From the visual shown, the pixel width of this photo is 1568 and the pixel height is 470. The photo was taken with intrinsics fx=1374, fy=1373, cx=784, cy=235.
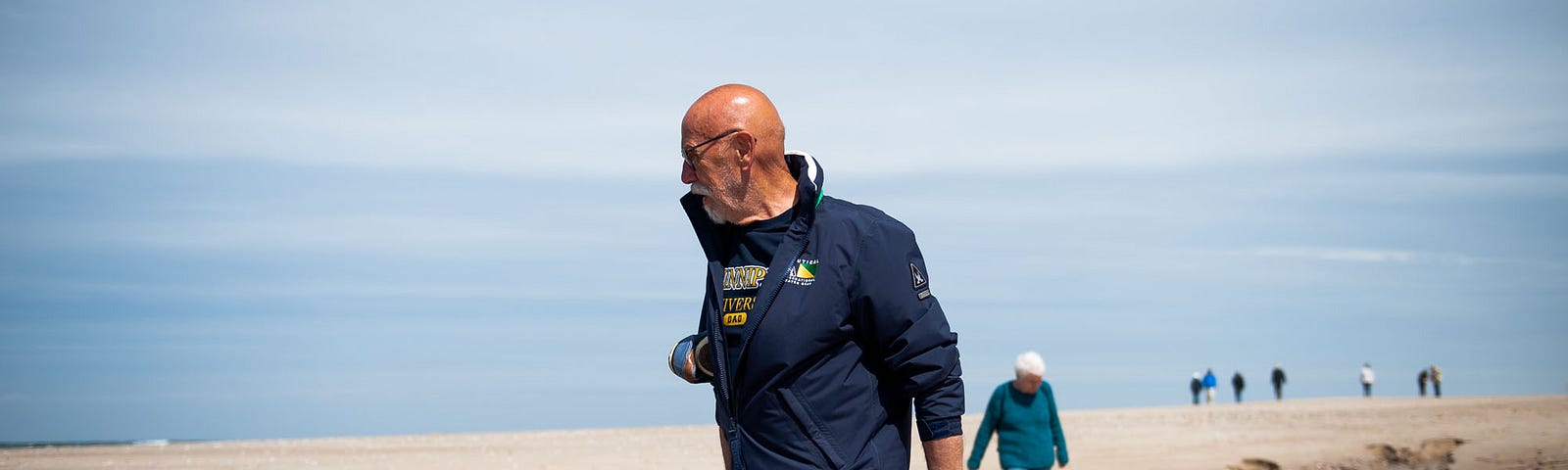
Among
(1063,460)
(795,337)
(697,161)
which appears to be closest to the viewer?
(795,337)

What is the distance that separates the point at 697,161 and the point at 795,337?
1.88 feet

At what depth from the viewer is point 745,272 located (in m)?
3.64

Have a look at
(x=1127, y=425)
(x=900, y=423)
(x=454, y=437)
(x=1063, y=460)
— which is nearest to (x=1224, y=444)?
(x=1127, y=425)

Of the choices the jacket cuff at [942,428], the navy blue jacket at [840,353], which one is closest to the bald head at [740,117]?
the navy blue jacket at [840,353]

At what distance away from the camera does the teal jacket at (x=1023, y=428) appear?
10.5 metres

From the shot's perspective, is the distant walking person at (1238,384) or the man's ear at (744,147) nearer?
the man's ear at (744,147)

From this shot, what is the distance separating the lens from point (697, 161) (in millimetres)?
3682

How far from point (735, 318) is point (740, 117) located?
20.9 inches

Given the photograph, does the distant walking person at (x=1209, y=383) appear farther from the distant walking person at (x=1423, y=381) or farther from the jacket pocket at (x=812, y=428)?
the jacket pocket at (x=812, y=428)

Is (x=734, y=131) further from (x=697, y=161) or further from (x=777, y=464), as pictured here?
(x=777, y=464)

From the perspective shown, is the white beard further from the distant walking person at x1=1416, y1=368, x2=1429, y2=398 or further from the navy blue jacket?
the distant walking person at x1=1416, y1=368, x2=1429, y2=398

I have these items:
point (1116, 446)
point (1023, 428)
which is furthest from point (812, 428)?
point (1116, 446)

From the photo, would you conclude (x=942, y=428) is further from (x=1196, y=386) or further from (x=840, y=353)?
(x=1196, y=386)

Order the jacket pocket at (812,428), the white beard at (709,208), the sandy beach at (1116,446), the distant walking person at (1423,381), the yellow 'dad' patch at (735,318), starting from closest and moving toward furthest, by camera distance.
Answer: the jacket pocket at (812,428) → the yellow 'dad' patch at (735,318) → the white beard at (709,208) → the sandy beach at (1116,446) → the distant walking person at (1423,381)
